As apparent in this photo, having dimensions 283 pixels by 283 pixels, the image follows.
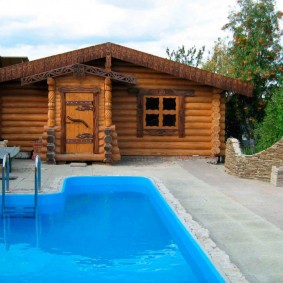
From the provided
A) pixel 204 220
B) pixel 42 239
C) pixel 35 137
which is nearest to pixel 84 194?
pixel 42 239

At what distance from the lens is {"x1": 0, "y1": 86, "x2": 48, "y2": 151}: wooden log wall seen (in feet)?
51.6

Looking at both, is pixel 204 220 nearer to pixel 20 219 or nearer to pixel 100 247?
pixel 100 247

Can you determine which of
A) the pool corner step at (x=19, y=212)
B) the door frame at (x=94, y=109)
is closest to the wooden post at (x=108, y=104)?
the door frame at (x=94, y=109)

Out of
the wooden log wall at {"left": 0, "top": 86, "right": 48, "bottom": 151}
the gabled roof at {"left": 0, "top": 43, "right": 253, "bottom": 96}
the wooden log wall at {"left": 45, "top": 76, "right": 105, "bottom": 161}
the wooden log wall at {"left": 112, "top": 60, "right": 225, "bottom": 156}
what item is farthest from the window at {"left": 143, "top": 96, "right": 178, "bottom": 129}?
the wooden log wall at {"left": 0, "top": 86, "right": 48, "bottom": 151}

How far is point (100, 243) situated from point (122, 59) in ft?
29.6

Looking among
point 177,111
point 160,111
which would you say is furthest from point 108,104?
point 177,111

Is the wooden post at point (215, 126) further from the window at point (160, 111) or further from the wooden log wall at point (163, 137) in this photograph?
the window at point (160, 111)

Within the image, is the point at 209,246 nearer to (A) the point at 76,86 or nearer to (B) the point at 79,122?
(B) the point at 79,122

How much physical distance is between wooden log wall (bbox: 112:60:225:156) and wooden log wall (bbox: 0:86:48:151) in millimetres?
2473

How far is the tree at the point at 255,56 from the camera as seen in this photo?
57.2 feet

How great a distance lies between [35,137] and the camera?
51.8 ft

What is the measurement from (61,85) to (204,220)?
8.68 meters

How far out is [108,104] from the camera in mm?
14531

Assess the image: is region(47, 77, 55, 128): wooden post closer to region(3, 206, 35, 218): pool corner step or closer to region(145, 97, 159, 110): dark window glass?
region(145, 97, 159, 110): dark window glass
